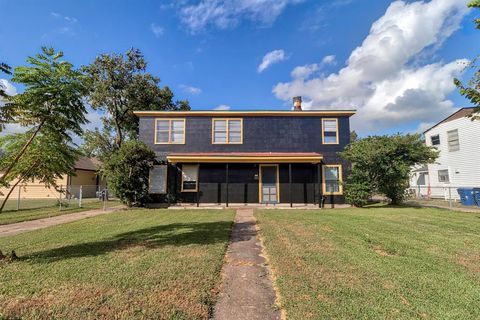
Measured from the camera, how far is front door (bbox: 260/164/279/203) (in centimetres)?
1512

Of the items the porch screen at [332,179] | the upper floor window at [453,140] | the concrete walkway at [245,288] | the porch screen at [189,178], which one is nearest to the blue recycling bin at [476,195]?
the upper floor window at [453,140]

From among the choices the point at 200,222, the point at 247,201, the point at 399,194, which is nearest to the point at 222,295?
the point at 200,222

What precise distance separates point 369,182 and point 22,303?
47.7 feet

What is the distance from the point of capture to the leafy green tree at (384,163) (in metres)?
12.9

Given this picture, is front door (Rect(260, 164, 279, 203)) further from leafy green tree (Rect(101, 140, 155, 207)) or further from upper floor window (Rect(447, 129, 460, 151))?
upper floor window (Rect(447, 129, 460, 151))

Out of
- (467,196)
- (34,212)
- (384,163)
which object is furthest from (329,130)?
(34,212)

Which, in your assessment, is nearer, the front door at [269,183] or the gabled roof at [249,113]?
the front door at [269,183]

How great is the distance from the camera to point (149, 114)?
52.5 feet

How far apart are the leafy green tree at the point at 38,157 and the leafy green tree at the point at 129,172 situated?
8029 mm

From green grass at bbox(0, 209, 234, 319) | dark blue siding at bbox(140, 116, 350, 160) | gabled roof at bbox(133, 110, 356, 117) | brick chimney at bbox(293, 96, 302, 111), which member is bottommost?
green grass at bbox(0, 209, 234, 319)

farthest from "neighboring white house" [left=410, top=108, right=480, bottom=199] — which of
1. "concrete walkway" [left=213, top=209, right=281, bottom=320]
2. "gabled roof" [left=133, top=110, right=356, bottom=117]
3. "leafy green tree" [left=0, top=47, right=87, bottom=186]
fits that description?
"leafy green tree" [left=0, top=47, right=87, bottom=186]

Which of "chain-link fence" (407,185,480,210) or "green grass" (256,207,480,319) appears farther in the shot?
"chain-link fence" (407,185,480,210)

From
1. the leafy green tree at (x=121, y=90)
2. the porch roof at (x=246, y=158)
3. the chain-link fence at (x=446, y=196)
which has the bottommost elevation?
the chain-link fence at (x=446, y=196)

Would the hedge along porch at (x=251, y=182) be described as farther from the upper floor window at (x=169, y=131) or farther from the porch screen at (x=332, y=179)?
the upper floor window at (x=169, y=131)
